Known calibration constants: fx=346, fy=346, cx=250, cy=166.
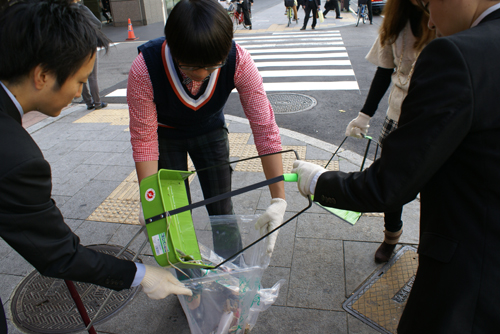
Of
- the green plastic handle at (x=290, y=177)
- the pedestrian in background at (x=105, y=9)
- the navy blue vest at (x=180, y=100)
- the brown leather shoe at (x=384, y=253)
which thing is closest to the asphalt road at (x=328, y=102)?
the navy blue vest at (x=180, y=100)

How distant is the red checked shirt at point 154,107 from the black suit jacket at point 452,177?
721mm

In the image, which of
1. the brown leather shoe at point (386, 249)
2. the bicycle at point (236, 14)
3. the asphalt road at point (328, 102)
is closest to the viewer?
the brown leather shoe at point (386, 249)

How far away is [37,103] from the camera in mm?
1167

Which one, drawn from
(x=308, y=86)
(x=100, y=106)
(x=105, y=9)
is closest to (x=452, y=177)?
(x=308, y=86)

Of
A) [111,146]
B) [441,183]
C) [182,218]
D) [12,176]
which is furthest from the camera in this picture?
[111,146]

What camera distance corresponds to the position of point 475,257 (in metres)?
1.03

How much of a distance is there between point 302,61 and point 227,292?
776 centimetres

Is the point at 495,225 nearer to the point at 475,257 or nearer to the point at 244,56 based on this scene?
the point at 475,257

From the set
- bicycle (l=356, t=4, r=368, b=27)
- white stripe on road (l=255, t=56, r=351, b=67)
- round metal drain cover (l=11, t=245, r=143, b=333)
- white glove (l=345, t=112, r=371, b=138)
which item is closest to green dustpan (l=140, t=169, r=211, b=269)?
round metal drain cover (l=11, t=245, r=143, b=333)

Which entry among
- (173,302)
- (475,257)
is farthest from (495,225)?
(173,302)

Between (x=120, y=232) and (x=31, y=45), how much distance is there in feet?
7.12

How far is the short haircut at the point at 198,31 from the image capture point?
1.37 m

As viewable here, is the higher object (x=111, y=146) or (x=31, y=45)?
(x=31, y=45)

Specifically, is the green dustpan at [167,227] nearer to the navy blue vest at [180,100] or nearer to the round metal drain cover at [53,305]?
the navy blue vest at [180,100]
